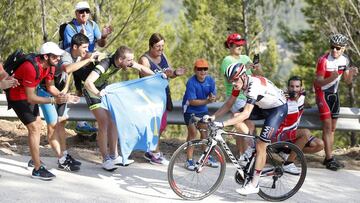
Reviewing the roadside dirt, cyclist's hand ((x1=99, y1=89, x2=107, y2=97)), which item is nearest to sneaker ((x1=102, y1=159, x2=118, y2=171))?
the roadside dirt

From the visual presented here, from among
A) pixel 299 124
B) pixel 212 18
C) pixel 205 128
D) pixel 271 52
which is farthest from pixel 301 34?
pixel 205 128

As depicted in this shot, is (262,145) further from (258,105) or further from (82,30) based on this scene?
(82,30)

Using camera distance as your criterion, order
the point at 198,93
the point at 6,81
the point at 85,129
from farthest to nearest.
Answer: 1. the point at 85,129
2. the point at 198,93
3. the point at 6,81

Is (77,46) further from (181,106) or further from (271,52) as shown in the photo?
(271,52)

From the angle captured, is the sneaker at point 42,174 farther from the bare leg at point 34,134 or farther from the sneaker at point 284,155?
the sneaker at point 284,155

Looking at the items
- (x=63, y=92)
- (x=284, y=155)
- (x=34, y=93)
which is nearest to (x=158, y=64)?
(x=63, y=92)

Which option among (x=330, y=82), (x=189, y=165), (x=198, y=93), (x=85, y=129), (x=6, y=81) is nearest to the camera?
(x=6, y=81)

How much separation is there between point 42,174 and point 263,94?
2.96 metres

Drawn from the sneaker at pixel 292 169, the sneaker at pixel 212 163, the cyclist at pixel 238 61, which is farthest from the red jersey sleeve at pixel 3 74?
the sneaker at pixel 292 169

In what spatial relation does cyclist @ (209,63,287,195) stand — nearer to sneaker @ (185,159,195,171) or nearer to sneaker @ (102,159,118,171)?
sneaker @ (185,159,195,171)

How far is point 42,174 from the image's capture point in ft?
23.1

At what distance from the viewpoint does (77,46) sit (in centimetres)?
723

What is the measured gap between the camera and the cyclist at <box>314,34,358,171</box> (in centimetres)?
818

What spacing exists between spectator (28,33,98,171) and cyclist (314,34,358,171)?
341 centimetres
